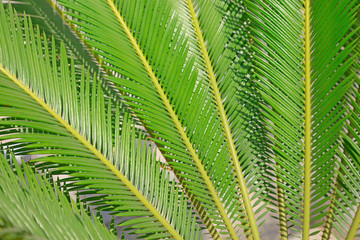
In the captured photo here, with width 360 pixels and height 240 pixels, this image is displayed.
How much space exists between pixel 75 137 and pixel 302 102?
793mm

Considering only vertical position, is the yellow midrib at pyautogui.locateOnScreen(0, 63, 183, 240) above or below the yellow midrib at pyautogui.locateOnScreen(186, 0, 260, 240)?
below

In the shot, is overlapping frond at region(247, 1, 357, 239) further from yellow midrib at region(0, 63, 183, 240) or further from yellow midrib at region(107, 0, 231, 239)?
yellow midrib at region(0, 63, 183, 240)

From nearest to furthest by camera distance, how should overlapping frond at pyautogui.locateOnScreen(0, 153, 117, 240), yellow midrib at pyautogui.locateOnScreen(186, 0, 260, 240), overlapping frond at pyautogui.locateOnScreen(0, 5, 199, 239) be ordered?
overlapping frond at pyautogui.locateOnScreen(0, 153, 117, 240) → overlapping frond at pyautogui.locateOnScreen(0, 5, 199, 239) → yellow midrib at pyautogui.locateOnScreen(186, 0, 260, 240)

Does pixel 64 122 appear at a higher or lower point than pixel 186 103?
lower

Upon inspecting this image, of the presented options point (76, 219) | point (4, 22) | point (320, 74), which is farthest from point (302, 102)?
point (4, 22)

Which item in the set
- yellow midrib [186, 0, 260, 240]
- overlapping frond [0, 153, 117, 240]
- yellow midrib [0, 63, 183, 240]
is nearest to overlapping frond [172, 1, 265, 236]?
yellow midrib [186, 0, 260, 240]

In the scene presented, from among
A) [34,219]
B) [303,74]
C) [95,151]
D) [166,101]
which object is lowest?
[34,219]

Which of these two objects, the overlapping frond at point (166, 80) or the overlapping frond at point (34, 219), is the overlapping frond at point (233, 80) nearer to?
the overlapping frond at point (166, 80)

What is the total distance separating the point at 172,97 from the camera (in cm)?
141

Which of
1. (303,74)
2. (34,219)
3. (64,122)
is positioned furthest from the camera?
(303,74)

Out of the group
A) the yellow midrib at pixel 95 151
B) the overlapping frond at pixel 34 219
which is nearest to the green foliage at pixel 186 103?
the yellow midrib at pixel 95 151

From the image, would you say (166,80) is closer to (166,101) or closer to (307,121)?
(166,101)

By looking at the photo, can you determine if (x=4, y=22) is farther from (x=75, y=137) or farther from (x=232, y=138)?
(x=232, y=138)

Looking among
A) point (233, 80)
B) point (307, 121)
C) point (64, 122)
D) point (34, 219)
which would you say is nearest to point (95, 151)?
point (64, 122)
